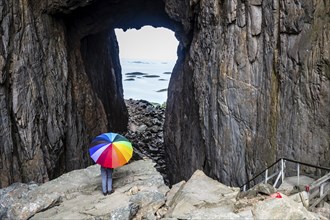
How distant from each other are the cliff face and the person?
558cm

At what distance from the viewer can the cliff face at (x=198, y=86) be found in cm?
999

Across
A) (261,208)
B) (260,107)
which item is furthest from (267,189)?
(260,107)

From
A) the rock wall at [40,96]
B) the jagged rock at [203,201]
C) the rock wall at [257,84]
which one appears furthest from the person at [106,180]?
the rock wall at [40,96]

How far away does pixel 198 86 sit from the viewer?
15.8m

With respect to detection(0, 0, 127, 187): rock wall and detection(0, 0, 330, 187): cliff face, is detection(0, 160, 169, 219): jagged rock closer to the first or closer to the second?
detection(0, 0, 127, 187): rock wall

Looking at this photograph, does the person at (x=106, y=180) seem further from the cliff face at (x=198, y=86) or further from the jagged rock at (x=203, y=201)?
the cliff face at (x=198, y=86)

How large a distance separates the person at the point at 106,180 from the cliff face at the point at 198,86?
558 centimetres

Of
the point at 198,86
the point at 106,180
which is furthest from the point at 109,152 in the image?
the point at 198,86

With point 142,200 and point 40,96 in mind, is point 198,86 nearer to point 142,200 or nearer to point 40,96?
point 40,96

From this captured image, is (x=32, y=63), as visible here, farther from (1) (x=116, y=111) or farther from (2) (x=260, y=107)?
(1) (x=116, y=111)

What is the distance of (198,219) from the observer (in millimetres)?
6883

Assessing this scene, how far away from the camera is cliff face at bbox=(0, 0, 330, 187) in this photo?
9992mm

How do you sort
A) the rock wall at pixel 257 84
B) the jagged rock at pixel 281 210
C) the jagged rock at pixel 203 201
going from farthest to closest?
the rock wall at pixel 257 84
the jagged rock at pixel 203 201
the jagged rock at pixel 281 210

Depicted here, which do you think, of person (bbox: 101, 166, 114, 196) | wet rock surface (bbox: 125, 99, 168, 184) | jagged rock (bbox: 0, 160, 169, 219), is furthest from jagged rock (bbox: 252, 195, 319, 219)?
wet rock surface (bbox: 125, 99, 168, 184)
